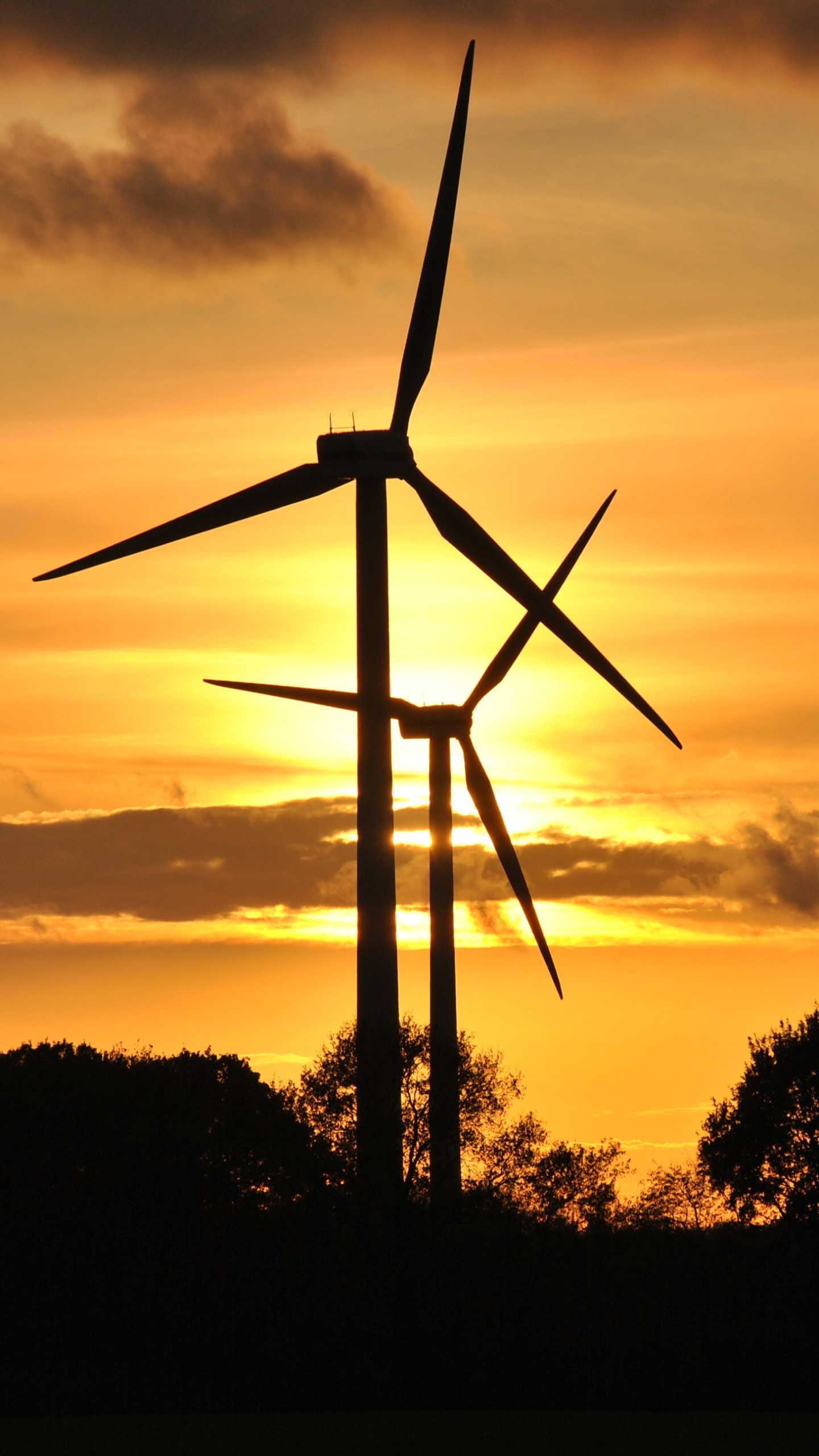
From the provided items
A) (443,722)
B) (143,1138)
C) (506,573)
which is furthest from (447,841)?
(506,573)

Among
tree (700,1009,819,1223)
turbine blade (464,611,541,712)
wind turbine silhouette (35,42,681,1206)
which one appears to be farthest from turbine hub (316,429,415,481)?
tree (700,1009,819,1223)

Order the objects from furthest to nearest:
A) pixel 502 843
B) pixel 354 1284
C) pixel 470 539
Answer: pixel 502 843
pixel 470 539
pixel 354 1284

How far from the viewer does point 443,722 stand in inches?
4523

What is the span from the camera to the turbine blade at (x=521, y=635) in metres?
95.8

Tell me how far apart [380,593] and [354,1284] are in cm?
2808

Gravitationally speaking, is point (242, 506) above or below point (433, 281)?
below

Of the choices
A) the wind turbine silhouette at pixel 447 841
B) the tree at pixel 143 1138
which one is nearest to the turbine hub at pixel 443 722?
the wind turbine silhouette at pixel 447 841

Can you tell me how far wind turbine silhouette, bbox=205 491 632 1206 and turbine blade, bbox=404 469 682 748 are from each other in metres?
4.64

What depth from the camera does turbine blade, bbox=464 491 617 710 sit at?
95.8 m

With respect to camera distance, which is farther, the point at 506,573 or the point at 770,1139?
the point at 770,1139

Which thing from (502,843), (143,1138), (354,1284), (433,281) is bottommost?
(354,1284)

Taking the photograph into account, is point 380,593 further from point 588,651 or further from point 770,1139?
point 770,1139

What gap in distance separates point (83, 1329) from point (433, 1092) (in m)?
A: 19.5

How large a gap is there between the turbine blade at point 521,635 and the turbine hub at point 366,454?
12.1 m
